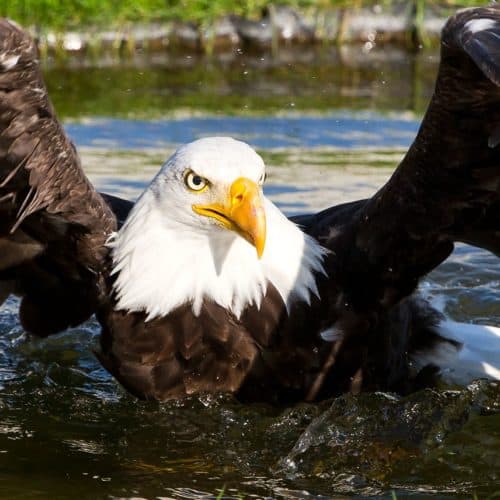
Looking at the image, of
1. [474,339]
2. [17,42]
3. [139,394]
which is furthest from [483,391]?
[17,42]

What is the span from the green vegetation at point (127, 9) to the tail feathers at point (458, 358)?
742 cm

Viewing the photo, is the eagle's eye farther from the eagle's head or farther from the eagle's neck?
the eagle's neck

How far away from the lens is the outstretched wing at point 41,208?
5.43 metres

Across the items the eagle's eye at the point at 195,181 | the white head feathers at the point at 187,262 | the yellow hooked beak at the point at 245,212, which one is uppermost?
the eagle's eye at the point at 195,181

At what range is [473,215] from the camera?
18.4ft

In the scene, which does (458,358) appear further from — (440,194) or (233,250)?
(233,250)

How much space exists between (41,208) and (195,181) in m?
0.66

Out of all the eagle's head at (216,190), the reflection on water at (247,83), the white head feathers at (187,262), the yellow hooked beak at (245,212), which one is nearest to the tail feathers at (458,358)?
the white head feathers at (187,262)

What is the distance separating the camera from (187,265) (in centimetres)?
575

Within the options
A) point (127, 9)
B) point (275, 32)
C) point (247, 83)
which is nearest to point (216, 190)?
point (247, 83)

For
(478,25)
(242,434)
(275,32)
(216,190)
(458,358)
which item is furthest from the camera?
(275,32)

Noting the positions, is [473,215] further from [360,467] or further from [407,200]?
[360,467]

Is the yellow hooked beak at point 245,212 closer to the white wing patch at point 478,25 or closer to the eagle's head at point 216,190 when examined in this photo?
the eagle's head at point 216,190

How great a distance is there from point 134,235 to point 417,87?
700cm
